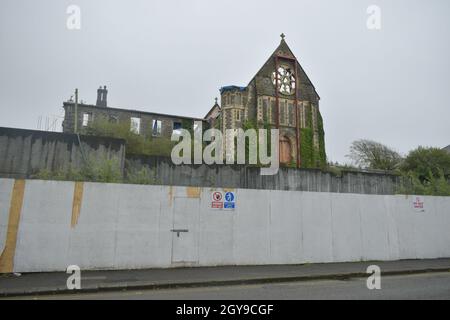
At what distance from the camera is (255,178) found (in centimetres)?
1733

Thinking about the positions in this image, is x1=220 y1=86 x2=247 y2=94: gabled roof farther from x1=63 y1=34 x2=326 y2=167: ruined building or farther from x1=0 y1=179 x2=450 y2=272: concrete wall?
x1=0 y1=179 x2=450 y2=272: concrete wall

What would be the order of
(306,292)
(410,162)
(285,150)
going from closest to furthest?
(306,292) → (285,150) → (410,162)

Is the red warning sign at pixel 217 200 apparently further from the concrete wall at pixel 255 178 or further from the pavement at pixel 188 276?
the concrete wall at pixel 255 178

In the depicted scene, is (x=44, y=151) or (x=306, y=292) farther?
(x=44, y=151)

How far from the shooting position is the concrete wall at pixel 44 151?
13.7 m

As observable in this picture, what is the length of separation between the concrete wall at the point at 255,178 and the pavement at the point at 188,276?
6.49m

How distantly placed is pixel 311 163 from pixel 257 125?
669 cm

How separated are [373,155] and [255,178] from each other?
95.1ft

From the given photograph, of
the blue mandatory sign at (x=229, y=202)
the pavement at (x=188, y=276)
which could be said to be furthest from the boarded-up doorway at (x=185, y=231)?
the blue mandatory sign at (x=229, y=202)

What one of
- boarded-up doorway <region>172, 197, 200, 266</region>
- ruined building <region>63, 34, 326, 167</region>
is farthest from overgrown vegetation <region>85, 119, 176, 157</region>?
boarded-up doorway <region>172, 197, 200, 266</region>

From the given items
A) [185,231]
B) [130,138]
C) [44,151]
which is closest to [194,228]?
[185,231]

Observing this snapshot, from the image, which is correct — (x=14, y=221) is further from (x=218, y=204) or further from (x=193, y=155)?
(x=193, y=155)

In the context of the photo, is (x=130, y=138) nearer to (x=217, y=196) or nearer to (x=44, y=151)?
(x=44, y=151)
